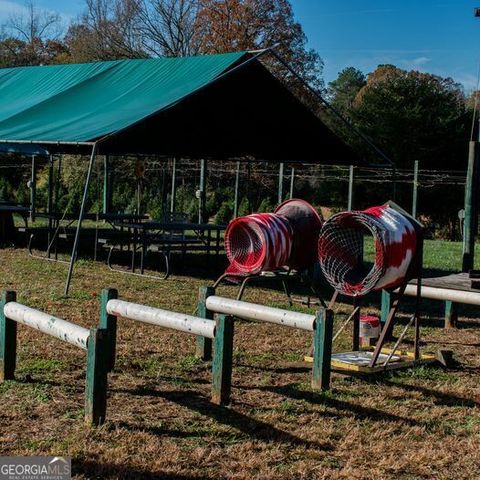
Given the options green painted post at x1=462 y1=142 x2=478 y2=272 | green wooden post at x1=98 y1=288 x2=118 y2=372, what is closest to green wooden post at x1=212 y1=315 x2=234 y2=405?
green wooden post at x1=98 y1=288 x2=118 y2=372

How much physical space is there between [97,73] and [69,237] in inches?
109

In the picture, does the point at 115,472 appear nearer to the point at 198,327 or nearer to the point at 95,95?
the point at 198,327

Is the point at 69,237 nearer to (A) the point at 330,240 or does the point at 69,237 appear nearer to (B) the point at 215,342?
(A) the point at 330,240

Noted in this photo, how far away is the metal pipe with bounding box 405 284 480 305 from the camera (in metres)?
7.81

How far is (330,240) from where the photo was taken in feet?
24.1

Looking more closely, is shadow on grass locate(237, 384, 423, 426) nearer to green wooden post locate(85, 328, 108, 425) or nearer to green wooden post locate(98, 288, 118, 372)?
green wooden post locate(98, 288, 118, 372)

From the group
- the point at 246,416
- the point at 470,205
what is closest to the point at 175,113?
the point at 470,205

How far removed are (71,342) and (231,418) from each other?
108 cm

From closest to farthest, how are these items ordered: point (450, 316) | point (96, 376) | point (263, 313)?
point (96, 376)
point (263, 313)
point (450, 316)

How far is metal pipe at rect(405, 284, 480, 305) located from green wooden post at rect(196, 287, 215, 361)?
238cm

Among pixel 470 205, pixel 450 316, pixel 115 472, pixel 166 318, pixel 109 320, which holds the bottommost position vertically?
pixel 115 472

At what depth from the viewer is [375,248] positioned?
22.8 ft

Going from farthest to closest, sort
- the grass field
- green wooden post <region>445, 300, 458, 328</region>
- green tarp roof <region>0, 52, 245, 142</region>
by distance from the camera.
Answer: green tarp roof <region>0, 52, 245, 142</region>, green wooden post <region>445, 300, 458, 328</region>, the grass field

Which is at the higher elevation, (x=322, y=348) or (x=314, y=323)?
(x=314, y=323)
